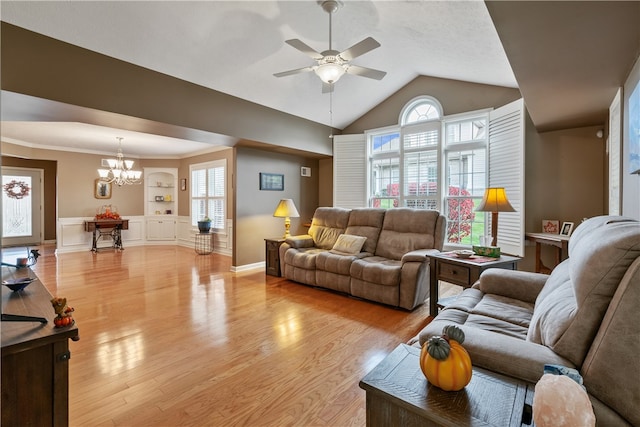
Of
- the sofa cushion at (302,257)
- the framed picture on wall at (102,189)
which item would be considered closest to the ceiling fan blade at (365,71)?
the sofa cushion at (302,257)

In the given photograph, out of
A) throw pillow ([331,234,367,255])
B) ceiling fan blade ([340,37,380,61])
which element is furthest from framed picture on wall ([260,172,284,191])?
ceiling fan blade ([340,37,380,61])

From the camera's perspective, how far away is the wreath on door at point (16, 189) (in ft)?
25.0

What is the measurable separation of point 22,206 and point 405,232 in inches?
373

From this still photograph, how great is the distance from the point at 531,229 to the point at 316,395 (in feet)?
12.1

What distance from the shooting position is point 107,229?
7.87 metres

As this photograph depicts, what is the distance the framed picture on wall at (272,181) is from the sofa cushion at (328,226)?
4.01ft

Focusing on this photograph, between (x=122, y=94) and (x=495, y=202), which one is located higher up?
(x=122, y=94)

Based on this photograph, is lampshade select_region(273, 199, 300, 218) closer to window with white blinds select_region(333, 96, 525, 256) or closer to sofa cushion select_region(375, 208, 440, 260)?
window with white blinds select_region(333, 96, 525, 256)

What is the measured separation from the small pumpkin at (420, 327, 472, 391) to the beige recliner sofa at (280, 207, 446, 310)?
→ 91.3 inches

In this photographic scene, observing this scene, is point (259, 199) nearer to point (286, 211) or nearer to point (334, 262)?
point (286, 211)

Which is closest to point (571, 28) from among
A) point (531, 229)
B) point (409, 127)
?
point (531, 229)

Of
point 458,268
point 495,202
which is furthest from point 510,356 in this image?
point 495,202

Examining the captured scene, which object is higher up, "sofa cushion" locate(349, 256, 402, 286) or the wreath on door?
the wreath on door

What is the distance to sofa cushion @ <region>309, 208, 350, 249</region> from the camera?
4828 mm
